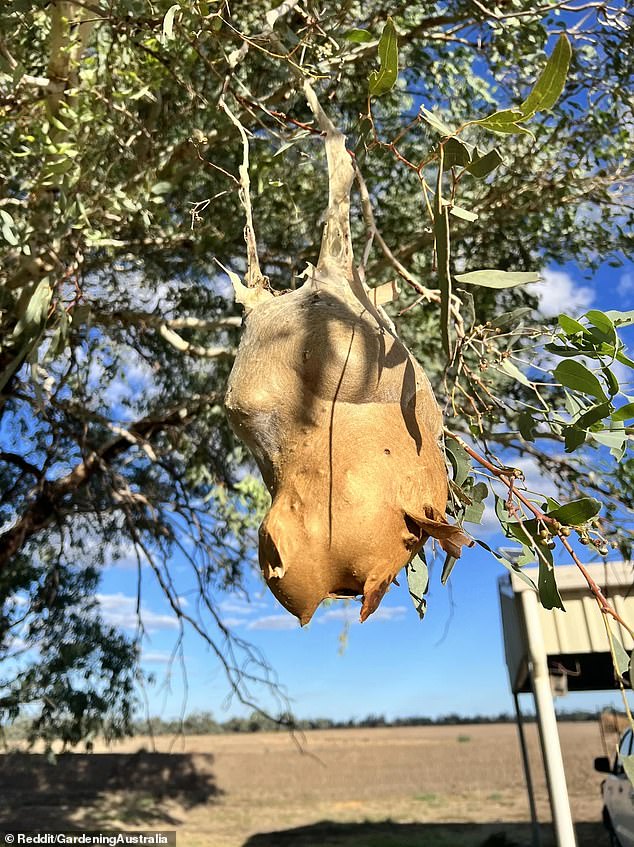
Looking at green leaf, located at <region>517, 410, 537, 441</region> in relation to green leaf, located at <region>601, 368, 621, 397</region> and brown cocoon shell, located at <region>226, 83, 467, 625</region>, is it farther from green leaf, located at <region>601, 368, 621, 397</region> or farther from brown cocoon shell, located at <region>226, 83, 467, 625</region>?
brown cocoon shell, located at <region>226, 83, 467, 625</region>

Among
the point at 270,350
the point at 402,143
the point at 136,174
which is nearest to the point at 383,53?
the point at 270,350

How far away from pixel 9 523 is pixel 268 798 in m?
14.4

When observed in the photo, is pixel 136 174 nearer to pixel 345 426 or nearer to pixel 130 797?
pixel 345 426

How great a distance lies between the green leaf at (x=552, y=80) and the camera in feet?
3.22

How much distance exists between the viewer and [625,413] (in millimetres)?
1440

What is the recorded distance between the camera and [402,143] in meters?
5.49

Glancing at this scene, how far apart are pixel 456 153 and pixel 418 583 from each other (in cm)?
88

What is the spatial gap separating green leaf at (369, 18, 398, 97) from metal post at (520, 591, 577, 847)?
6.17 meters

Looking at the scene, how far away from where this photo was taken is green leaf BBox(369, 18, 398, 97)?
1295mm

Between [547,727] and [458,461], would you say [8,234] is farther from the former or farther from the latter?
[547,727]

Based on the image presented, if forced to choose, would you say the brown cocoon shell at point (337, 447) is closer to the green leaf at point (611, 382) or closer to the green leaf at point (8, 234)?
the green leaf at point (611, 382)

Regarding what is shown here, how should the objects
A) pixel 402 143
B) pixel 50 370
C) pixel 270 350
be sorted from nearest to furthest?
1. pixel 270 350
2. pixel 402 143
3. pixel 50 370

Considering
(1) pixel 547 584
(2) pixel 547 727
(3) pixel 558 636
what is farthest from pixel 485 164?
(3) pixel 558 636

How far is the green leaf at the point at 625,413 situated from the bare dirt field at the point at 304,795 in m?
8.55
